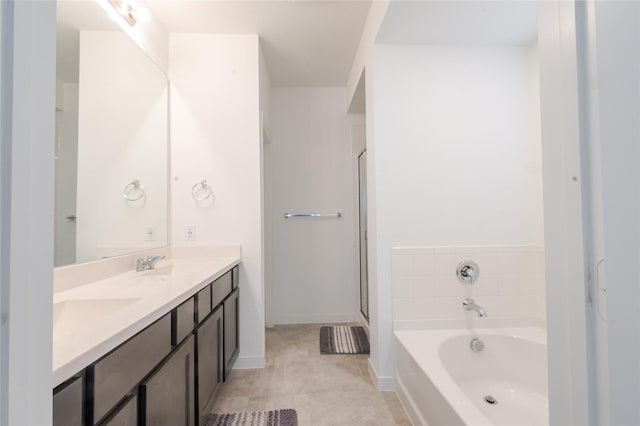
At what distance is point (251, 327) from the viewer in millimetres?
2111

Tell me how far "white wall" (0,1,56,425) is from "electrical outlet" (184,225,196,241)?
1.83 metres

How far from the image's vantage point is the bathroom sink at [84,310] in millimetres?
976

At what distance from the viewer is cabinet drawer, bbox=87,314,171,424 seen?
641mm

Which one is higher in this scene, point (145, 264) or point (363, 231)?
point (363, 231)

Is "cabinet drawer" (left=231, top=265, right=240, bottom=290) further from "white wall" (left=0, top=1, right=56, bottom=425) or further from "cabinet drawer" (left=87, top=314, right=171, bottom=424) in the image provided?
"white wall" (left=0, top=1, right=56, bottom=425)

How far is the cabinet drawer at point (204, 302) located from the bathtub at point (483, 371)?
3.58 feet

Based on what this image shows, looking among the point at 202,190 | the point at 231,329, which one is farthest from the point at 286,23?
the point at 231,329

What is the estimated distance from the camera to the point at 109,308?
102 cm

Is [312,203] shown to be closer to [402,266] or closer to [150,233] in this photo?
[402,266]

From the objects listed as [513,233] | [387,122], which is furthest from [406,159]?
[513,233]

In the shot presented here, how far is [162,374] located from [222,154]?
61.0 inches

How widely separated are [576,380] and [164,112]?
2407mm

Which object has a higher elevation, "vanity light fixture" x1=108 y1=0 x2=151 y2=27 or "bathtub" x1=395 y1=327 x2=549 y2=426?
"vanity light fixture" x1=108 y1=0 x2=151 y2=27

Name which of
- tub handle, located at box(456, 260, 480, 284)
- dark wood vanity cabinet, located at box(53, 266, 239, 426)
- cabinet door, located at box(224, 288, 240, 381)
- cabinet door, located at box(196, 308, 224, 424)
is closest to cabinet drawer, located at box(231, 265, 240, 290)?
cabinet door, located at box(224, 288, 240, 381)
